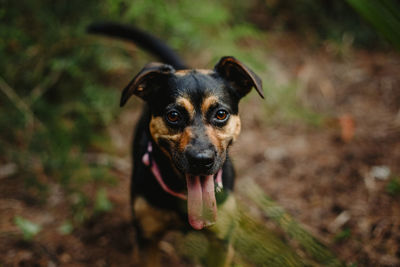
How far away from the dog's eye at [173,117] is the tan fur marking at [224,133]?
0.29 metres

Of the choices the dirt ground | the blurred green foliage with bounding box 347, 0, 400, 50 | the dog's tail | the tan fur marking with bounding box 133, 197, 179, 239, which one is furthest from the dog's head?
the blurred green foliage with bounding box 347, 0, 400, 50

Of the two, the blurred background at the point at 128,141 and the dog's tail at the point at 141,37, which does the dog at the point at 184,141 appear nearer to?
the blurred background at the point at 128,141

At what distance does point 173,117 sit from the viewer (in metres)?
2.70

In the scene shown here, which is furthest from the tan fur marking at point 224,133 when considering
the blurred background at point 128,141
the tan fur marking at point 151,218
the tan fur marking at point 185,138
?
the blurred background at point 128,141

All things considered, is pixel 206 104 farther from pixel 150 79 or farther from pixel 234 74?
pixel 150 79

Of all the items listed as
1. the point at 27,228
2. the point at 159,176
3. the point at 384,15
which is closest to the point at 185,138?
the point at 159,176

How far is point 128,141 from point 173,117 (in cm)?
345

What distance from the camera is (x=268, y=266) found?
3.75 feet

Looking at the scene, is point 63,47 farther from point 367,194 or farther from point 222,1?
point 367,194

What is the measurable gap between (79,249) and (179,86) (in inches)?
93.1

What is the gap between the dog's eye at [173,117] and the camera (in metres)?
2.68

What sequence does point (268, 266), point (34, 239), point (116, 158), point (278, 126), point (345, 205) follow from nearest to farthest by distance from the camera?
point (268, 266) < point (34, 239) < point (345, 205) < point (116, 158) < point (278, 126)

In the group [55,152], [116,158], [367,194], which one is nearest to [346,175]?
[367,194]

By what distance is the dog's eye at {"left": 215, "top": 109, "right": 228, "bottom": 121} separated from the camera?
273 cm
